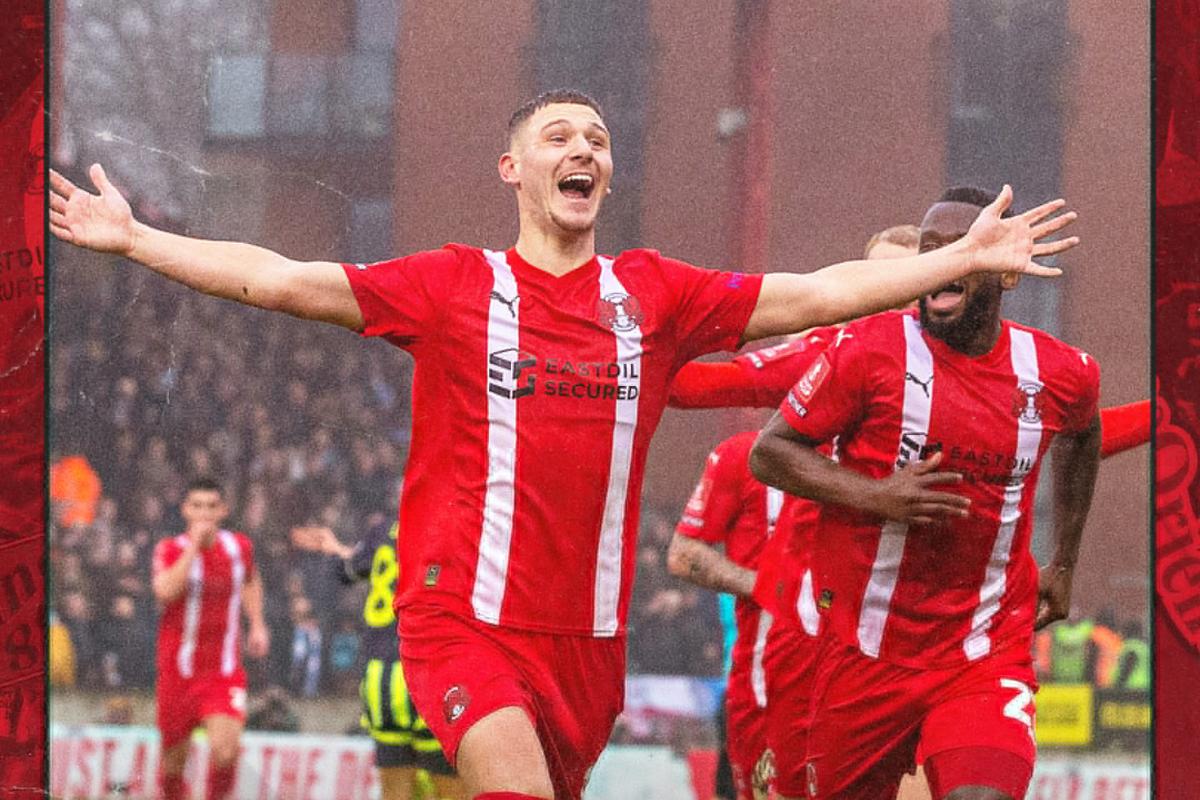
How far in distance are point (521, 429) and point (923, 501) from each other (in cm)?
107

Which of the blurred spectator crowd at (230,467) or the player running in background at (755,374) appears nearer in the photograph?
the player running in background at (755,374)

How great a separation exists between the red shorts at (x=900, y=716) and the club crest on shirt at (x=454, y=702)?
1255 millimetres

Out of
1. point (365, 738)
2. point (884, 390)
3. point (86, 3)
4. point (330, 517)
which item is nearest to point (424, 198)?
point (86, 3)

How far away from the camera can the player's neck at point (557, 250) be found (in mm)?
4793

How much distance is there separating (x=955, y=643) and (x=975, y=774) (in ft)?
1.50

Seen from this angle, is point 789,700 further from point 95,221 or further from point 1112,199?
point 95,221

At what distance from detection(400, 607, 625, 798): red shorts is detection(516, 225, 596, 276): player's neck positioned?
0.92 metres

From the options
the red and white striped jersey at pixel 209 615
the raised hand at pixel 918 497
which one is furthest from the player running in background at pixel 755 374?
the red and white striped jersey at pixel 209 615

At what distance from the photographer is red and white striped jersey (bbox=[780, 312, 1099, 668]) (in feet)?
16.5

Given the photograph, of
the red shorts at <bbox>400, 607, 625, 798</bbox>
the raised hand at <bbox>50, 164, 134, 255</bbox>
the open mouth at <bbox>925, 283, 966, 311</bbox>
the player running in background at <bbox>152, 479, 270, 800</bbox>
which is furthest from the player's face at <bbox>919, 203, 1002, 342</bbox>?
the player running in background at <bbox>152, 479, 270, 800</bbox>

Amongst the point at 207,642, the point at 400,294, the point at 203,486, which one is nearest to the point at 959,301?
the point at 400,294

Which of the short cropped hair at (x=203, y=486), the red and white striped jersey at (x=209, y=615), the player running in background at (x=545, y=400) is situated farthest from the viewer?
the red and white striped jersey at (x=209, y=615)

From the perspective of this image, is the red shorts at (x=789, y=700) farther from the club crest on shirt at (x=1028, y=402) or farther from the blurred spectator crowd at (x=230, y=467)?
the blurred spectator crowd at (x=230, y=467)

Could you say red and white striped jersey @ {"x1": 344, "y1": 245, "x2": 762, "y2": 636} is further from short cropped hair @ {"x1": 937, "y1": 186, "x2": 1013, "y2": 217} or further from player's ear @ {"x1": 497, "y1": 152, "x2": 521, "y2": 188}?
short cropped hair @ {"x1": 937, "y1": 186, "x2": 1013, "y2": 217}
